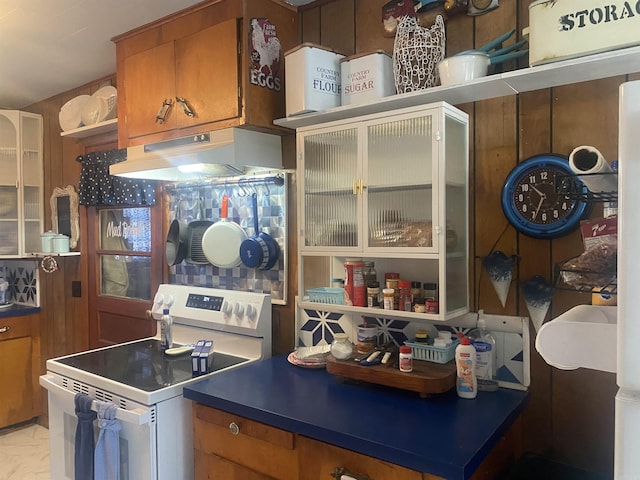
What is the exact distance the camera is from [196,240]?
2.57 m

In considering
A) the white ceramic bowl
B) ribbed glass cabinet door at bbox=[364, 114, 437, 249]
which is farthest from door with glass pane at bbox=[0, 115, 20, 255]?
the white ceramic bowl

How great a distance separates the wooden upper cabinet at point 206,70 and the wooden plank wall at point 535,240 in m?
0.73

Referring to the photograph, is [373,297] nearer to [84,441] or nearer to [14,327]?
[84,441]

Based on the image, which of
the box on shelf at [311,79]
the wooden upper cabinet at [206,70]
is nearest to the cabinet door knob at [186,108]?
the wooden upper cabinet at [206,70]

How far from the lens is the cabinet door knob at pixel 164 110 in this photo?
7.08 ft

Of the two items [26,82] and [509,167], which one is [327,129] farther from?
[26,82]

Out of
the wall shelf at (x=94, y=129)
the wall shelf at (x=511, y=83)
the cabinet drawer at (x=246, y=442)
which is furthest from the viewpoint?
the wall shelf at (x=94, y=129)

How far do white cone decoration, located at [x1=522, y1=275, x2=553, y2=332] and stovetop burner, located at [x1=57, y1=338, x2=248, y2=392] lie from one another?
3.91ft

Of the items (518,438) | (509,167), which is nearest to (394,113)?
(509,167)

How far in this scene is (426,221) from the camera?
63.1 inches

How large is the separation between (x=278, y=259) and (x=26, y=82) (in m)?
2.19

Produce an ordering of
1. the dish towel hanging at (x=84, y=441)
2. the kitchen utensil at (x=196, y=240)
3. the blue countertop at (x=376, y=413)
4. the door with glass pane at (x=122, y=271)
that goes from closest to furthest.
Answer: the blue countertop at (x=376, y=413)
the dish towel hanging at (x=84, y=441)
the kitchen utensil at (x=196, y=240)
the door with glass pane at (x=122, y=271)

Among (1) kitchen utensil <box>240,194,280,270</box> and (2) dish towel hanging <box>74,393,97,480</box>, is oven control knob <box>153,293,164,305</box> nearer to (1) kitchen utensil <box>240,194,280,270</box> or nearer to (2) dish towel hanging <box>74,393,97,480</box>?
(1) kitchen utensil <box>240,194,280,270</box>

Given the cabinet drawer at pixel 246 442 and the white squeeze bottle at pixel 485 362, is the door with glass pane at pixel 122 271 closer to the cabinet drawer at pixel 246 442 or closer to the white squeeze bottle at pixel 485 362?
the cabinet drawer at pixel 246 442
